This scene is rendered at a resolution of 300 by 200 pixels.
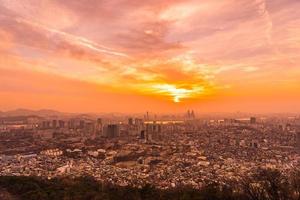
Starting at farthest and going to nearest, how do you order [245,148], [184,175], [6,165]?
[245,148] → [6,165] → [184,175]

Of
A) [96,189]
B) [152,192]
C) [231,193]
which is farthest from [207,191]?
[96,189]

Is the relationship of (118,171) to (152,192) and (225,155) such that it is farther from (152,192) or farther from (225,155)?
(225,155)

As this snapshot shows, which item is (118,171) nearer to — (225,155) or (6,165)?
(6,165)

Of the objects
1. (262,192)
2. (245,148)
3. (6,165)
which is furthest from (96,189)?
(245,148)

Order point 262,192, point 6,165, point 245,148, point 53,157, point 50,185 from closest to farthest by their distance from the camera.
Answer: point 262,192 → point 50,185 → point 6,165 → point 53,157 → point 245,148

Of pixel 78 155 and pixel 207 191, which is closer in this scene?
pixel 207 191

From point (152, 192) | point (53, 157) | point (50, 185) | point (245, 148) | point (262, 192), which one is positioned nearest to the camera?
point (262, 192)

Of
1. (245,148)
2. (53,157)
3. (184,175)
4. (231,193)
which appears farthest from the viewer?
(245,148)

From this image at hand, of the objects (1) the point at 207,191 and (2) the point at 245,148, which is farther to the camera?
(2) the point at 245,148
